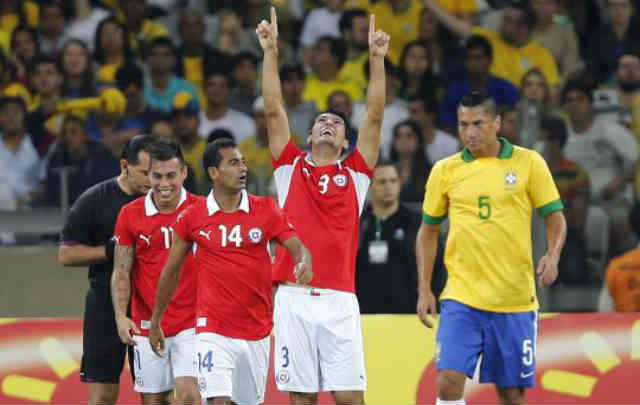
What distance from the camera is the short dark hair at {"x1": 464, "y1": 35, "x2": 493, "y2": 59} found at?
47.1 ft

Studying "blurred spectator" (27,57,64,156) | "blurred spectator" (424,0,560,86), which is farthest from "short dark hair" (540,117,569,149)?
"blurred spectator" (27,57,64,156)

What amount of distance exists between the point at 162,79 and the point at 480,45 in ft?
10.6

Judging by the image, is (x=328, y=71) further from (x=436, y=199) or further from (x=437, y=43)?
(x=436, y=199)

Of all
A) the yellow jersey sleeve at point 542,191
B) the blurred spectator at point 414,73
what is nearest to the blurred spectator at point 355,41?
the blurred spectator at point 414,73

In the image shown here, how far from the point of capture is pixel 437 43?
14883mm

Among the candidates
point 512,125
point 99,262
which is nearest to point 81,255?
point 99,262

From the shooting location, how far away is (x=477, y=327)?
8.80 m

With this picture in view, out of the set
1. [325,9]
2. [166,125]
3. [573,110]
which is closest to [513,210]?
[573,110]

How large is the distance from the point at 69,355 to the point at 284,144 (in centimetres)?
292

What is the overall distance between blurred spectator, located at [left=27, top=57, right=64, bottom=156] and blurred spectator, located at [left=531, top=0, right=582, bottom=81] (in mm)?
4867

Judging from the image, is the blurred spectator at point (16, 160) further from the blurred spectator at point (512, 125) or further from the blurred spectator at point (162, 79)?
the blurred spectator at point (512, 125)

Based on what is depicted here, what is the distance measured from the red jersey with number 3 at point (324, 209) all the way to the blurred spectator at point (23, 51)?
6209 millimetres

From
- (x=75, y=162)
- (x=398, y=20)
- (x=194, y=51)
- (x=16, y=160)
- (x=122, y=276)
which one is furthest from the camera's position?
(x=194, y=51)

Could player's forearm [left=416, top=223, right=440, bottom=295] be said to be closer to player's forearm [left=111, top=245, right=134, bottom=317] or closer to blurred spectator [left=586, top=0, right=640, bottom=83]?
player's forearm [left=111, top=245, right=134, bottom=317]
